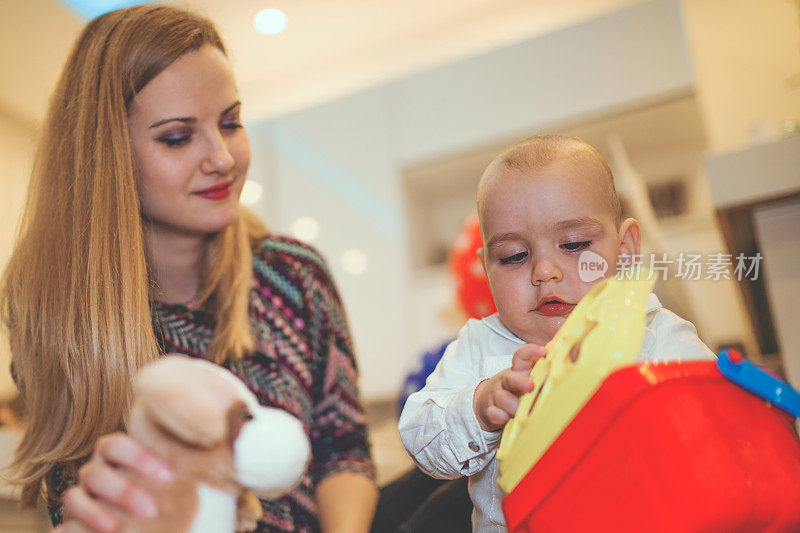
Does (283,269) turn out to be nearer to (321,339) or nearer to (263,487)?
(321,339)

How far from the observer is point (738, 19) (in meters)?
2.02

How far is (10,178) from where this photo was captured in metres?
1.11

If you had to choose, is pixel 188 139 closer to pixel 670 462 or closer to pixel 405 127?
pixel 670 462

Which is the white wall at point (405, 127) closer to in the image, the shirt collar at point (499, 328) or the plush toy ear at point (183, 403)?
the shirt collar at point (499, 328)

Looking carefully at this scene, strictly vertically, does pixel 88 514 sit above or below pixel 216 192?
below

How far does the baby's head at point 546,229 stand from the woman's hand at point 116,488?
0.93 ft

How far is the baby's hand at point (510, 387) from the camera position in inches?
15.9

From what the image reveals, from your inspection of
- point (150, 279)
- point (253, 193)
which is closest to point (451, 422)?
point (150, 279)

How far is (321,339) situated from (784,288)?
580 millimetres

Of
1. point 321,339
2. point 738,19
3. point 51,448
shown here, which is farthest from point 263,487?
point 738,19

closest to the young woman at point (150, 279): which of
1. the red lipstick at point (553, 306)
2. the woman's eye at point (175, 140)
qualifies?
the woman's eye at point (175, 140)

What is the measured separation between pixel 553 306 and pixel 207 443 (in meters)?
0.27

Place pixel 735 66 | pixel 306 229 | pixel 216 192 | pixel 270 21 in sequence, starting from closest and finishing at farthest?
1. pixel 216 192
2. pixel 735 66
3. pixel 270 21
4. pixel 306 229

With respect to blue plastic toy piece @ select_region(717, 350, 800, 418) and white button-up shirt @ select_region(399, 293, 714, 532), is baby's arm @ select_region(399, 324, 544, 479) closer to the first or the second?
white button-up shirt @ select_region(399, 293, 714, 532)
